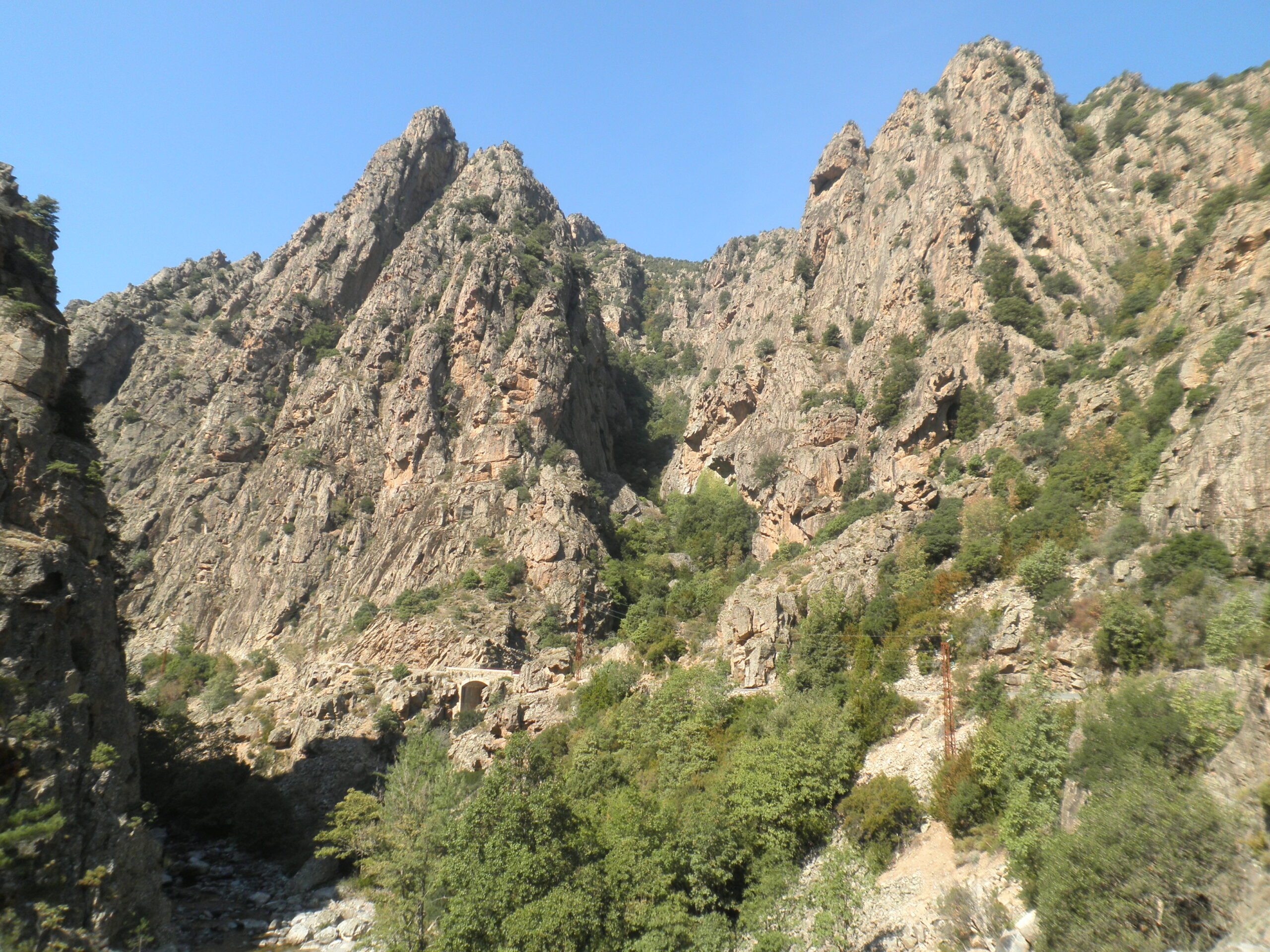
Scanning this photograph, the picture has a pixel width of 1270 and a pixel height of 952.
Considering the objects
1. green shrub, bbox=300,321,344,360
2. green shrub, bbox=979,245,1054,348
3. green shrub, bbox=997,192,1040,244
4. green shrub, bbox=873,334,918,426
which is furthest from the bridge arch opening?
green shrub, bbox=997,192,1040,244

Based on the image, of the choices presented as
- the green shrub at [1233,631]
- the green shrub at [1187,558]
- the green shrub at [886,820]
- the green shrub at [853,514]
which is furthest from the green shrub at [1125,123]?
the green shrub at [886,820]

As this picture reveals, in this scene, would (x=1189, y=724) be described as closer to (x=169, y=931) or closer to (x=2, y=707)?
(x=2, y=707)

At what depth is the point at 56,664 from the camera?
1894 centimetres

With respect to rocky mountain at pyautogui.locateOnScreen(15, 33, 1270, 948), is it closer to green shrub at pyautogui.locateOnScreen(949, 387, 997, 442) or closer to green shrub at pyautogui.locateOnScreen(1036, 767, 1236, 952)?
green shrub at pyautogui.locateOnScreen(949, 387, 997, 442)

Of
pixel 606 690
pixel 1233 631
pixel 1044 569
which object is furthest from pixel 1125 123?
pixel 606 690

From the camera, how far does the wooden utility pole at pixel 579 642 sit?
136ft

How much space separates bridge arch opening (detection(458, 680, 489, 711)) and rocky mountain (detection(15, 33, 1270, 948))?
0.27 meters

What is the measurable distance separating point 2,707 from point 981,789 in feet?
85.3

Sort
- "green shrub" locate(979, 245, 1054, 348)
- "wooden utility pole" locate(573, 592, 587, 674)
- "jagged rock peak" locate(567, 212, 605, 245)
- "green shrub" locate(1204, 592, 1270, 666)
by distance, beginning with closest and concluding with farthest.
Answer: "green shrub" locate(1204, 592, 1270, 666) → "wooden utility pole" locate(573, 592, 587, 674) → "green shrub" locate(979, 245, 1054, 348) → "jagged rock peak" locate(567, 212, 605, 245)

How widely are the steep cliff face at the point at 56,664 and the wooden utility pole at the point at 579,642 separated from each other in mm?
22987

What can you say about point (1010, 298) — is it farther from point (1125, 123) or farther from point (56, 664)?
point (56, 664)

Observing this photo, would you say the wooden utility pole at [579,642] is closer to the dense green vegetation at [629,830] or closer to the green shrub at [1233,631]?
the dense green vegetation at [629,830]

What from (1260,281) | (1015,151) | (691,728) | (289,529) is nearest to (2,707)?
(691,728)

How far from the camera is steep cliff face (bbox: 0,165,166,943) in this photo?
16.2m
